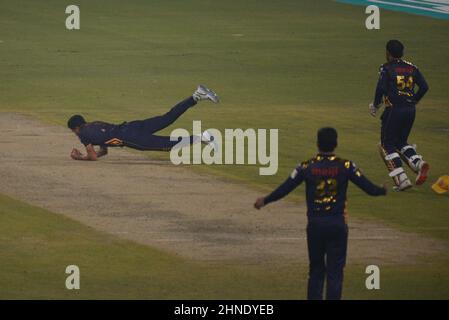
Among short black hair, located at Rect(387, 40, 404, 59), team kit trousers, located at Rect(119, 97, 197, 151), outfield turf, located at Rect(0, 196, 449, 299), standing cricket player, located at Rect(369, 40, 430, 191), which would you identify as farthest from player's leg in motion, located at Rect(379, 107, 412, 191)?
outfield turf, located at Rect(0, 196, 449, 299)

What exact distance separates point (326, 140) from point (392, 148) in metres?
7.22

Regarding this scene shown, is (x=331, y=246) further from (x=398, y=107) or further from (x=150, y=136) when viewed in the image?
(x=150, y=136)

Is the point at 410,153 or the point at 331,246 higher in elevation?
the point at 410,153

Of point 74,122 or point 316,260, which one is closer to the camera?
point 316,260

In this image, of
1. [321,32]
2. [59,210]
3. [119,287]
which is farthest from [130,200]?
[321,32]

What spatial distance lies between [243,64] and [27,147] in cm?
1233

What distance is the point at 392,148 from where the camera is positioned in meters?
21.8

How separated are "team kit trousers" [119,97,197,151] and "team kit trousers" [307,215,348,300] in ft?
27.9

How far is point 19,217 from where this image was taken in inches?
784

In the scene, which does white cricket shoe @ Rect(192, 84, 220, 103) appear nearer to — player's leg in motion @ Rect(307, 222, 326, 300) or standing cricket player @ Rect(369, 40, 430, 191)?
standing cricket player @ Rect(369, 40, 430, 191)

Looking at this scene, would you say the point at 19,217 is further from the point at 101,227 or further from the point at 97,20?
the point at 97,20

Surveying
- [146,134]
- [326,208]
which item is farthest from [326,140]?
[146,134]

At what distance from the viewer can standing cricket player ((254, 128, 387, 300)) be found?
14.6 metres

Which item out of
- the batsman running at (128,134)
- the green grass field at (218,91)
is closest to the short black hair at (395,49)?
the green grass field at (218,91)
